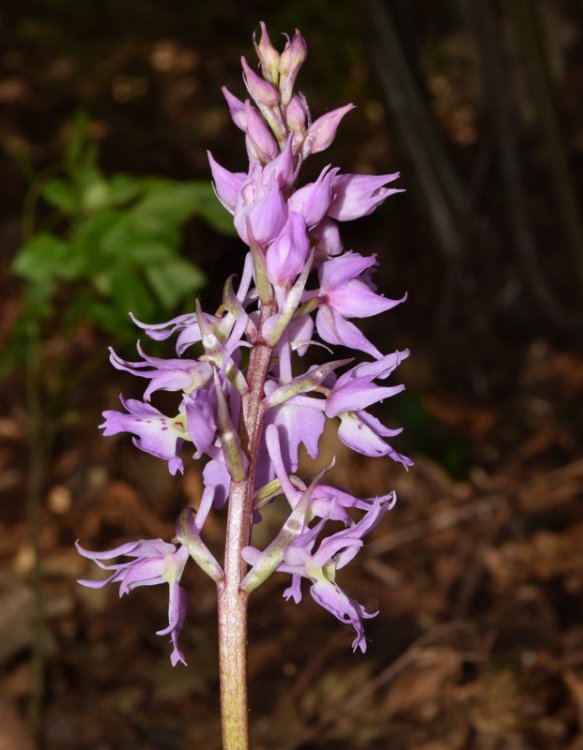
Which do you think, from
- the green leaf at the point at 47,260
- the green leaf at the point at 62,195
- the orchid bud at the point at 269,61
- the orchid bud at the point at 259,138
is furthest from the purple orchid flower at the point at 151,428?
the green leaf at the point at 62,195

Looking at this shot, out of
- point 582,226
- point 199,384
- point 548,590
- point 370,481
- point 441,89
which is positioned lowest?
point 548,590

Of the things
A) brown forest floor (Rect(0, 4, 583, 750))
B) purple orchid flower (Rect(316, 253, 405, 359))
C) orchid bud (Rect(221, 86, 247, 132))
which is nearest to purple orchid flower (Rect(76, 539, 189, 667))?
purple orchid flower (Rect(316, 253, 405, 359))

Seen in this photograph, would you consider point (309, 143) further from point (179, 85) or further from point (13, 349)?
point (179, 85)

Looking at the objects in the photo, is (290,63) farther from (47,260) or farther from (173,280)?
(47,260)

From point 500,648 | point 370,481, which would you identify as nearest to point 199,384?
point 500,648

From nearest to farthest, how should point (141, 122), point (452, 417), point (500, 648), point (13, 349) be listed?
point (13, 349) → point (500, 648) → point (452, 417) → point (141, 122)

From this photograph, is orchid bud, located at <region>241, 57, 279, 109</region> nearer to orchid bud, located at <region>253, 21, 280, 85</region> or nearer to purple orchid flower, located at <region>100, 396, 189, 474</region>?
orchid bud, located at <region>253, 21, 280, 85</region>
